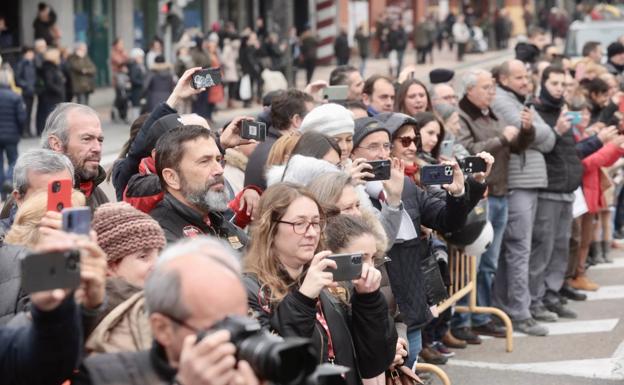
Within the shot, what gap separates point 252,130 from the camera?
7246mm

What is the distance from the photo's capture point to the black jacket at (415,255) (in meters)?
7.70

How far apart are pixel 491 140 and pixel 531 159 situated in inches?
21.2

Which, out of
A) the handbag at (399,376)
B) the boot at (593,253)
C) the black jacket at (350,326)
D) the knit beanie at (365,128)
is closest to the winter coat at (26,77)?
the boot at (593,253)

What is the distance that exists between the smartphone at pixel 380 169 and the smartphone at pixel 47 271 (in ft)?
12.6

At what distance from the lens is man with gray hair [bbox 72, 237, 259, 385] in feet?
10.1

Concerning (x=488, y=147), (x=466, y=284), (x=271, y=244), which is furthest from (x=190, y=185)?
(x=488, y=147)

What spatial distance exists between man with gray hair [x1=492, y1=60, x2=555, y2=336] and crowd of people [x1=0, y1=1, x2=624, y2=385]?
17mm

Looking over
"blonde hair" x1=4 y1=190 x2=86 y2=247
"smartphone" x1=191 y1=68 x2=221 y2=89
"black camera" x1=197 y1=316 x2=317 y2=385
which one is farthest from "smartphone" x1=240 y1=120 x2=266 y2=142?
"black camera" x1=197 y1=316 x2=317 y2=385

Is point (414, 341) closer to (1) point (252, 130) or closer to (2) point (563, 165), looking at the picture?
(1) point (252, 130)

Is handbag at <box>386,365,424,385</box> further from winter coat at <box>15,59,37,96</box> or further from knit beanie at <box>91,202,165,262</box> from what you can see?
winter coat at <box>15,59,37,96</box>

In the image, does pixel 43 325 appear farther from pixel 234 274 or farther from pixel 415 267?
pixel 415 267

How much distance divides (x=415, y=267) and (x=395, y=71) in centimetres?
3246

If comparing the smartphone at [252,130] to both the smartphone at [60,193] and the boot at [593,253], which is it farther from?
the boot at [593,253]

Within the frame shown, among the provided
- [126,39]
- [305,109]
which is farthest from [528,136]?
[126,39]
